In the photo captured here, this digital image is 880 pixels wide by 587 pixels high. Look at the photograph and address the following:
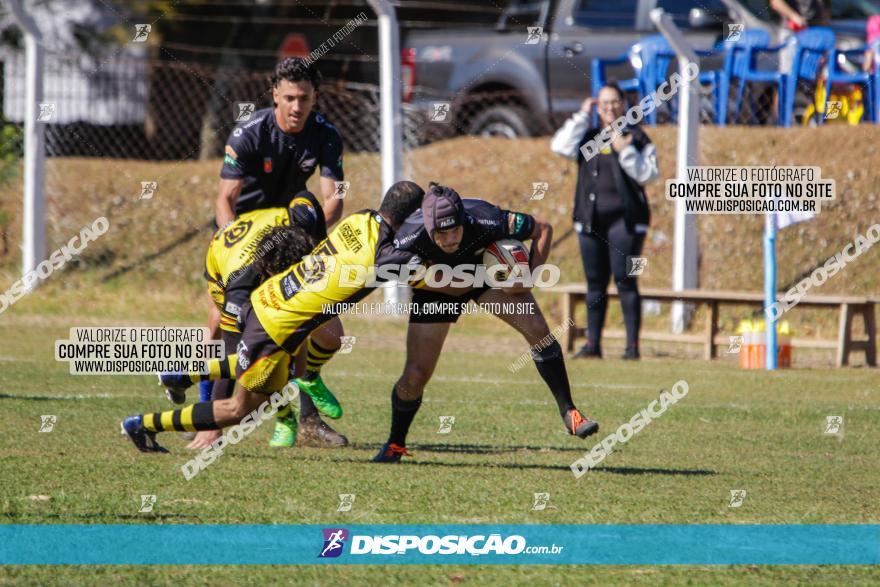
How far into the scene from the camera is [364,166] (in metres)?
19.3

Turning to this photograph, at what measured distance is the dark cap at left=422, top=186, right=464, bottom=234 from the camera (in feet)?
24.3

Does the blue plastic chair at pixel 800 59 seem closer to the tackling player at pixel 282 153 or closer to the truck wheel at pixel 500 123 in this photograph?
the truck wheel at pixel 500 123

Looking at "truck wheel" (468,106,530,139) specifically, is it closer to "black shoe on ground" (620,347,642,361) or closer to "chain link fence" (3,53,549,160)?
"chain link fence" (3,53,549,160)

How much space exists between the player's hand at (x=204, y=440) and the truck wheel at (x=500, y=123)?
1106 cm

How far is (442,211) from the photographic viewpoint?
7406mm

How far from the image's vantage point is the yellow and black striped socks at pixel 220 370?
7797 millimetres

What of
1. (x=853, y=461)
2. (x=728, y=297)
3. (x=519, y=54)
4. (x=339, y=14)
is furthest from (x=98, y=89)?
(x=853, y=461)

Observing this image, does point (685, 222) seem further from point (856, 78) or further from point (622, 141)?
point (856, 78)

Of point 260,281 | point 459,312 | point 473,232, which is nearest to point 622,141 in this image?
point 459,312

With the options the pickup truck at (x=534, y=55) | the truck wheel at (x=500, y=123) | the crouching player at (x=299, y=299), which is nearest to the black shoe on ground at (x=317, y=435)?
the crouching player at (x=299, y=299)

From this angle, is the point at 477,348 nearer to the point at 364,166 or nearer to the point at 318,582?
the point at 364,166

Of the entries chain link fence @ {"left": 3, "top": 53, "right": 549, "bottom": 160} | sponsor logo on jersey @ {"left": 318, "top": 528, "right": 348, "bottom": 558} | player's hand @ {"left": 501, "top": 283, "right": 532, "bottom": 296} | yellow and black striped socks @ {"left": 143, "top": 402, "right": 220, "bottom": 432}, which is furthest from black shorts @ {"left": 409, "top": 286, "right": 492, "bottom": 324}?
chain link fence @ {"left": 3, "top": 53, "right": 549, "bottom": 160}

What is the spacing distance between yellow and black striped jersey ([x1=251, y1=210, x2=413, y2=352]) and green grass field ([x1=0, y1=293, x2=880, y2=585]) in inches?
31.6

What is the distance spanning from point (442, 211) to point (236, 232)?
1.54 m
